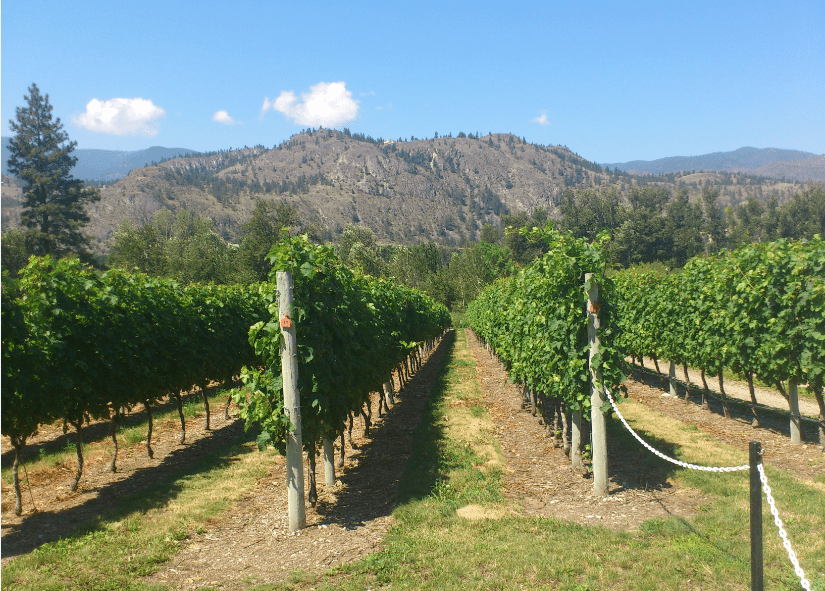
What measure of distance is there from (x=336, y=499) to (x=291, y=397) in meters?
2.15

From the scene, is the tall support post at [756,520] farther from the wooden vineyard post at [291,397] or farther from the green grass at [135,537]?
the green grass at [135,537]

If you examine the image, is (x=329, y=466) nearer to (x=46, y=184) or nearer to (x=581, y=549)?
(x=581, y=549)

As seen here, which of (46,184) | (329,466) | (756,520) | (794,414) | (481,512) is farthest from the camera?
(46,184)

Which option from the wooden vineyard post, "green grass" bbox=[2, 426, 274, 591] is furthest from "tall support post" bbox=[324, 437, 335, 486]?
the wooden vineyard post

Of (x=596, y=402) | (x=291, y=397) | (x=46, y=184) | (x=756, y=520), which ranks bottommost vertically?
(x=596, y=402)

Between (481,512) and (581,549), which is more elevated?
(581,549)

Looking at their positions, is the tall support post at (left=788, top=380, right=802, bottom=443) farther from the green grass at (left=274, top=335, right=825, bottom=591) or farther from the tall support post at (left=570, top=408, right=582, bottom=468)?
the tall support post at (left=570, top=408, right=582, bottom=468)

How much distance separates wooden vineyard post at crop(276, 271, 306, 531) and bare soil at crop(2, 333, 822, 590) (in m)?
0.36

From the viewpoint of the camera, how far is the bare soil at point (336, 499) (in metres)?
5.65

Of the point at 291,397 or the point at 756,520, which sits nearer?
the point at 756,520

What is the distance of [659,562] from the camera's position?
16.1 ft

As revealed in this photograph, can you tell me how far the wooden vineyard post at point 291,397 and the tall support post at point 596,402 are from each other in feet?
13.4

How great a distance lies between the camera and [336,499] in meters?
7.53

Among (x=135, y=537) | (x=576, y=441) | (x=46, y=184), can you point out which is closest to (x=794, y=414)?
(x=576, y=441)
